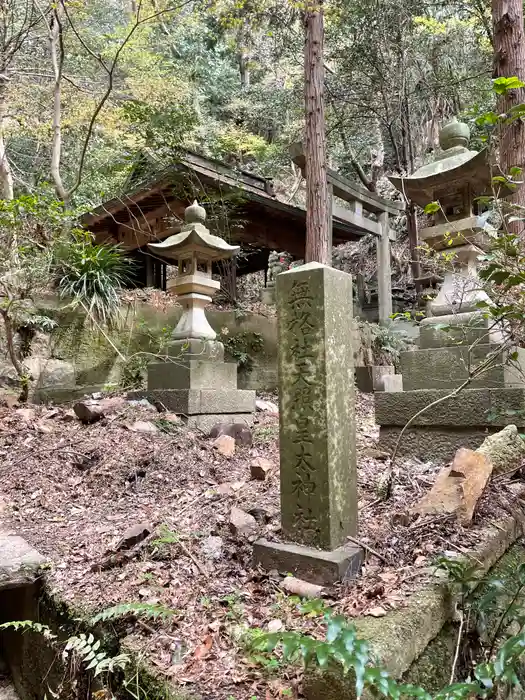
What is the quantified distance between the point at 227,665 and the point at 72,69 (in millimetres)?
15447

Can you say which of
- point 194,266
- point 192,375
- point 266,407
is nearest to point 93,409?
point 192,375

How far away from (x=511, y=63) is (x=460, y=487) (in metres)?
4.88

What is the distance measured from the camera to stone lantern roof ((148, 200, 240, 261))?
580cm

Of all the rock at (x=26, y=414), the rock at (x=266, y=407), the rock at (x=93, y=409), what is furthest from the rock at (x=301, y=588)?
the rock at (x=266, y=407)

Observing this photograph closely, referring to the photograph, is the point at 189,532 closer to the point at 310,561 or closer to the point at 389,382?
the point at 310,561

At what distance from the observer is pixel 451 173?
14.3 ft

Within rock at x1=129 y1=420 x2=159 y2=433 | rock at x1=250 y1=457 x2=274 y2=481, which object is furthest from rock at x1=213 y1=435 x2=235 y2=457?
rock at x1=250 y1=457 x2=274 y2=481

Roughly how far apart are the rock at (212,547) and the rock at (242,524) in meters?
0.11

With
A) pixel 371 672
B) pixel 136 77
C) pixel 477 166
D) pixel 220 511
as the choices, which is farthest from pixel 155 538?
pixel 136 77

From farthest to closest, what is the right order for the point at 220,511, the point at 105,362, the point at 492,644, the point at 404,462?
the point at 105,362
the point at 404,462
the point at 220,511
the point at 492,644

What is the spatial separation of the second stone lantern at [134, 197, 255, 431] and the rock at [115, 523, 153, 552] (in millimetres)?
2440

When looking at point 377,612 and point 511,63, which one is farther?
point 511,63

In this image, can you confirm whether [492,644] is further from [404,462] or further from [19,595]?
[19,595]

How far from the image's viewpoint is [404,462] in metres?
3.84
